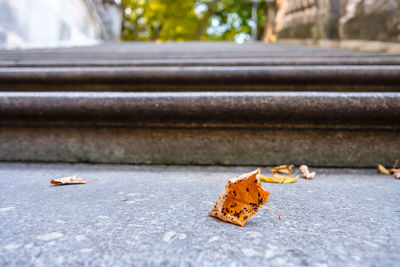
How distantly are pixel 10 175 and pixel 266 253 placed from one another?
4.06 ft

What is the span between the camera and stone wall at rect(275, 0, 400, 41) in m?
2.99

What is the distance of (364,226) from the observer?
0.74m

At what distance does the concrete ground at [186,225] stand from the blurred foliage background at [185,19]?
16252mm

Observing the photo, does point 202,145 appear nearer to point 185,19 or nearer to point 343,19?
point 343,19

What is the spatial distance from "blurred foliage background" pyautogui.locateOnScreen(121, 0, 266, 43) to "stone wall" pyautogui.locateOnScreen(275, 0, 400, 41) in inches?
407

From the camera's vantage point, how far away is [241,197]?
789mm

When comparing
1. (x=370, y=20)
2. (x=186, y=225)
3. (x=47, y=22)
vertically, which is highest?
(x=47, y=22)

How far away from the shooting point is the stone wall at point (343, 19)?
2.99 metres

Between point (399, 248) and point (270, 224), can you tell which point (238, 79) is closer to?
point (270, 224)

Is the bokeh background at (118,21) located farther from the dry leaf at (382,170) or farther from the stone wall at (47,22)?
the dry leaf at (382,170)

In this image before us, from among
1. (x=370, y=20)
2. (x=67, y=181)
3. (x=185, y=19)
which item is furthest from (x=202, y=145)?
(x=185, y=19)

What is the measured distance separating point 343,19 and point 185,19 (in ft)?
47.5

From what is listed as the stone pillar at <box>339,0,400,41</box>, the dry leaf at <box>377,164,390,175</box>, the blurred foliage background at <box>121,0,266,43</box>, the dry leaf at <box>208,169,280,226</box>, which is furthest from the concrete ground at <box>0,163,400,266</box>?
the blurred foliage background at <box>121,0,266,43</box>

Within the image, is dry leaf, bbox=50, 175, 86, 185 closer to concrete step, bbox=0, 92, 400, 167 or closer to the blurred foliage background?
concrete step, bbox=0, 92, 400, 167
